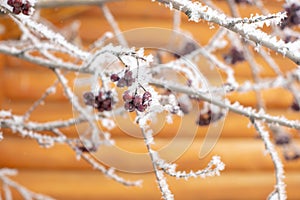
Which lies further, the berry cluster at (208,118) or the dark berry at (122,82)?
the berry cluster at (208,118)

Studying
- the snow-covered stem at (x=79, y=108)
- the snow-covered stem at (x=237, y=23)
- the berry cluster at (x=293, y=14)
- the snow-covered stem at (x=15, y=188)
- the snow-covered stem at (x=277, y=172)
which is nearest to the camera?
the snow-covered stem at (x=237, y=23)

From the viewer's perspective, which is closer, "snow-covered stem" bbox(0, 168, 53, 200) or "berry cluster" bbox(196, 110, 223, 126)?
"berry cluster" bbox(196, 110, 223, 126)

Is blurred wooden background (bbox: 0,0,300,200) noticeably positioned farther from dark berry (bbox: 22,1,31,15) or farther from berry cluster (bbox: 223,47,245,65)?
dark berry (bbox: 22,1,31,15)

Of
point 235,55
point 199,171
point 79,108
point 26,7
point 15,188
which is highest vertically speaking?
point 235,55

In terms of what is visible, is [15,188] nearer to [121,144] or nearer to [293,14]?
[121,144]

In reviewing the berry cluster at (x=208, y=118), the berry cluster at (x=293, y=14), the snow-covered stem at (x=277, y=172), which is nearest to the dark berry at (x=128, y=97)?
the snow-covered stem at (x=277, y=172)

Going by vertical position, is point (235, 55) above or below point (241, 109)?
above

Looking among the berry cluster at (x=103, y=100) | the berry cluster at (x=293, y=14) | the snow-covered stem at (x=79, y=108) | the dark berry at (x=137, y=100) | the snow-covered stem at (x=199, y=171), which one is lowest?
the snow-covered stem at (x=199, y=171)

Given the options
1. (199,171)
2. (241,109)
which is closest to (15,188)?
(241,109)

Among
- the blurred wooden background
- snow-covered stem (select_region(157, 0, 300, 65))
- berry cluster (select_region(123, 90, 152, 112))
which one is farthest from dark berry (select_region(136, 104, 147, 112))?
the blurred wooden background

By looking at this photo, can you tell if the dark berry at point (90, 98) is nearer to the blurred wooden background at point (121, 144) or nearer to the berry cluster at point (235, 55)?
the berry cluster at point (235, 55)
